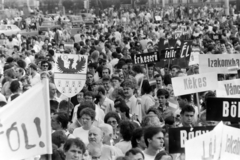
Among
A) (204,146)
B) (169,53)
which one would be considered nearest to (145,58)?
(169,53)

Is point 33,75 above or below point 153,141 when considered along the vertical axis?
below

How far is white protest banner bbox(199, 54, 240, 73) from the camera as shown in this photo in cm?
1213

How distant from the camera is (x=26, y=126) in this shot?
6.21m

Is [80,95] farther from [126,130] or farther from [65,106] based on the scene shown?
[126,130]

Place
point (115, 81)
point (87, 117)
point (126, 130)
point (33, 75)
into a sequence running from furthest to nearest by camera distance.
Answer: point (33, 75) < point (115, 81) < point (87, 117) < point (126, 130)

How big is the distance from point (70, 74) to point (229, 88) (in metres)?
3.33

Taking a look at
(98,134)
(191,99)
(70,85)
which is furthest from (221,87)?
(70,85)

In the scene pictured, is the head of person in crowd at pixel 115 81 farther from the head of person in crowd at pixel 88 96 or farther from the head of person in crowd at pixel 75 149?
the head of person in crowd at pixel 75 149

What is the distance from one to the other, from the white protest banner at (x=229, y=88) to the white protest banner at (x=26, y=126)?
3.66 m

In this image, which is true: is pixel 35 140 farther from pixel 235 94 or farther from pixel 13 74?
pixel 13 74

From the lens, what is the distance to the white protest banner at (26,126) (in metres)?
6.12

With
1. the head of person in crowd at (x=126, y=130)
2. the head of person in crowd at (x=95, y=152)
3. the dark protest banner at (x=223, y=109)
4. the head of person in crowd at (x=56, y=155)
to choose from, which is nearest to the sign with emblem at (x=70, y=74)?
the head of person in crowd at (x=126, y=130)

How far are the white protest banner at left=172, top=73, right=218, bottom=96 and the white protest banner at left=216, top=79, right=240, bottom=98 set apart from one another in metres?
0.52

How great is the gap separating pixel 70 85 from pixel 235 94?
10.5ft
